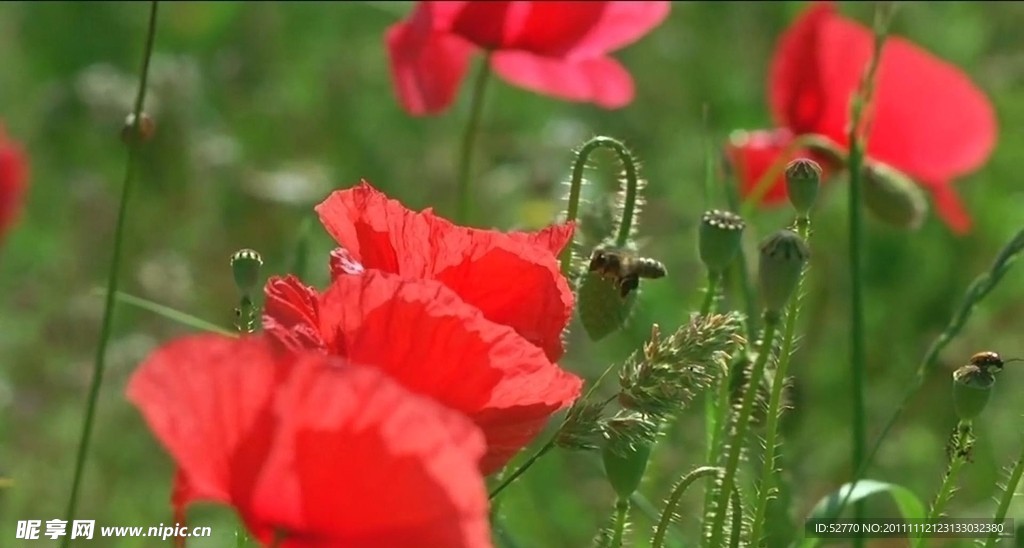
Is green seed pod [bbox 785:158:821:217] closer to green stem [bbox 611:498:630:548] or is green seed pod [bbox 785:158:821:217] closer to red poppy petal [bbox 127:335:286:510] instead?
green stem [bbox 611:498:630:548]

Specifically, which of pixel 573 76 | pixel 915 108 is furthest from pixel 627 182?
pixel 915 108

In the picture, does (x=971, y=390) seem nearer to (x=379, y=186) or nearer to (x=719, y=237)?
(x=719, y=237)

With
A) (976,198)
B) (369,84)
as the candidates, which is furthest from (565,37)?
(369,84)

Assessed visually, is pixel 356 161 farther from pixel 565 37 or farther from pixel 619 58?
pixel 565 37

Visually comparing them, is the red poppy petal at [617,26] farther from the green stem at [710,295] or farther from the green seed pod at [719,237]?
the green seed pod at [719,237]

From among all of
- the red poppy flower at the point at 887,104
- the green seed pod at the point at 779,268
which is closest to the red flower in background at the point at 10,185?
the red poppy flower at the point at 887,104
